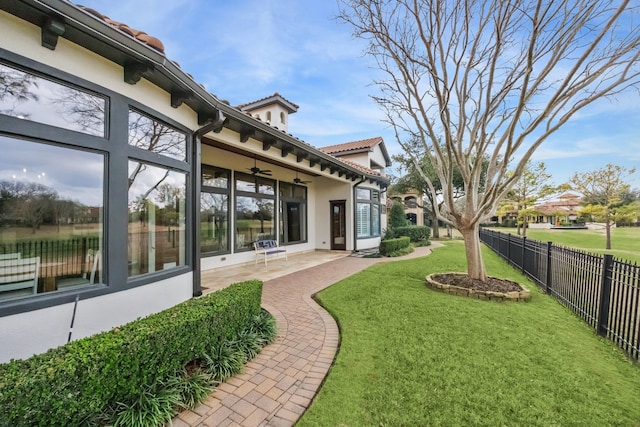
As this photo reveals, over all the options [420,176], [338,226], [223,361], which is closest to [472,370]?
[223,361]

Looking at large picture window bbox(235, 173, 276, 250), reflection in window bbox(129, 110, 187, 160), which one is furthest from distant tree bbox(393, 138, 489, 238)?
reflection in window bbox(129, 110, 187, 160)

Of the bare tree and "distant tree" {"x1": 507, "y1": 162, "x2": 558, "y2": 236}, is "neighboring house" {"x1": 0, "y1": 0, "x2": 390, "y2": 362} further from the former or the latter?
"distant tree" {"x1": 507, "y1": 162, "x2": 558, "y2": 236}

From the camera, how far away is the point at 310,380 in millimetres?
2963

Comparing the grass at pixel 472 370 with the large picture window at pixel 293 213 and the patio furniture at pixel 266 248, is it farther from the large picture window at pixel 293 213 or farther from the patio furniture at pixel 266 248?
the large picture window at pixel 293 213

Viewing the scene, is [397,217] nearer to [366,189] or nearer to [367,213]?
[367,213]

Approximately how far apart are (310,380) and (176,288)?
114 inches

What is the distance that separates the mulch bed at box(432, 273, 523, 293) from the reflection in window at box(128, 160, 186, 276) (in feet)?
19.7

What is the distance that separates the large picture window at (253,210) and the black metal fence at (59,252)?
19.7ft

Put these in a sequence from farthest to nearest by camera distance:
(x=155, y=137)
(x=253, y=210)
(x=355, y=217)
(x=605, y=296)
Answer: (x=355, y=217), (x=253, y=210), (x=155, y=137), (x=605, y=296)

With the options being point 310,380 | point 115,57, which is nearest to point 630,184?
point 310,380

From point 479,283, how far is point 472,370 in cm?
383

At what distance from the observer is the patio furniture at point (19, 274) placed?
2784 millimetres

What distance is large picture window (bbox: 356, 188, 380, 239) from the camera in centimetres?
1381

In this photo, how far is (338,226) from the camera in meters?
13.7
